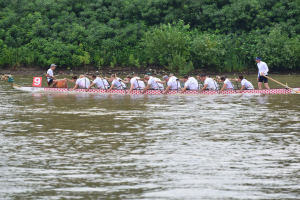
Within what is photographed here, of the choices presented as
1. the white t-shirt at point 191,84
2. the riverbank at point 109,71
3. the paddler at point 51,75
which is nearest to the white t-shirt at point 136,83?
the white t-shirt at point 191,84

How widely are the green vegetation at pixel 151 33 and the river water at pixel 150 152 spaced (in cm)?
2757

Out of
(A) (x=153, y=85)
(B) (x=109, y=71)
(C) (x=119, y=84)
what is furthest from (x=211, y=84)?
(B) (x=109, y=71)

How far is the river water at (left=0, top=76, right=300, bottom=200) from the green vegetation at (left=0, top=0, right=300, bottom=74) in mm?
27566

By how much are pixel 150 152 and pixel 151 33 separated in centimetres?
4050

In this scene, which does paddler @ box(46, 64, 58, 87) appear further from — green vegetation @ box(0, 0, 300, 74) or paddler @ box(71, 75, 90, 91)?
green vegetation @ box(0, 0, 300, 74)

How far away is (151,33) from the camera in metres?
51.8

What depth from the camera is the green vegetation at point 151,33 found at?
4838 cm

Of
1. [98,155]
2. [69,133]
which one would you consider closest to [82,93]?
[69,133]

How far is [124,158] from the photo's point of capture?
37.6ft

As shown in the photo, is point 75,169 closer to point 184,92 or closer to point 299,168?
point 299,168

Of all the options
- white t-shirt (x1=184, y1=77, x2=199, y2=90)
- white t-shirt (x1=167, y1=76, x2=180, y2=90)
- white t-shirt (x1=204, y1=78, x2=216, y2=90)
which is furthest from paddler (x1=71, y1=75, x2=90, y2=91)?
white t-shirt (x1=204, y1=78, x2=216, y2=90)

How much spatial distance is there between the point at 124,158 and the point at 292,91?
57.2ft

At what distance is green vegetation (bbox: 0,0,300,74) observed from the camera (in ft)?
159

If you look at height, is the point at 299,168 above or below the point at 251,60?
below
